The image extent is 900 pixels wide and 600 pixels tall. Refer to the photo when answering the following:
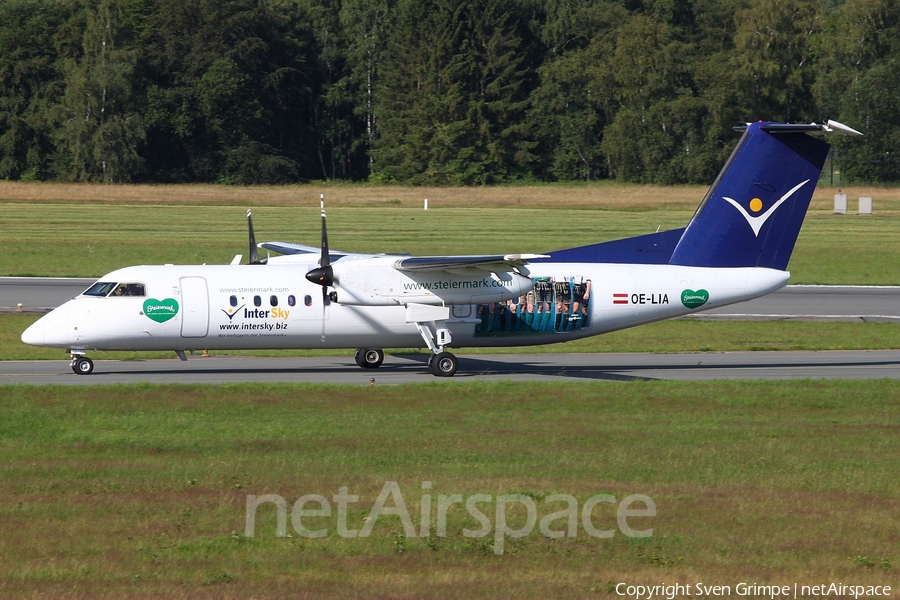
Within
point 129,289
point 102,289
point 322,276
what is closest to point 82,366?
point 102,289

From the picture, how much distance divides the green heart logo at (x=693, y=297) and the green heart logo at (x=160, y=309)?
32.8 ft

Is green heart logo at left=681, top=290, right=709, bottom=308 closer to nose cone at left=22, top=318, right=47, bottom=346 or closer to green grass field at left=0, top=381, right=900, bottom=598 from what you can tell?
green grass field at left=0, top=381, right=900, bottom=598

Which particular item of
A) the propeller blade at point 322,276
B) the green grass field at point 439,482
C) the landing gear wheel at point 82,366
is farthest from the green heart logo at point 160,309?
the propeller blade at point 322,276

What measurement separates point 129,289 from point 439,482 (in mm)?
10633

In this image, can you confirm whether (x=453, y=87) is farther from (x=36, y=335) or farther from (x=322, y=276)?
(x=36, y=335)

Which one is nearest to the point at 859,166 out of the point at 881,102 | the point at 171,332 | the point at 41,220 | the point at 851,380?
the point at 881,102

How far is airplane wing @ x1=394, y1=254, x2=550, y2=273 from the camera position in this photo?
19.5 meters

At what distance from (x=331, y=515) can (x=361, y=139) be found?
91823 millimetres

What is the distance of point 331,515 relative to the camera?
34.0 ft

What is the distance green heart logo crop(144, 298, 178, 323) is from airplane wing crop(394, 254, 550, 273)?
432 centimetres

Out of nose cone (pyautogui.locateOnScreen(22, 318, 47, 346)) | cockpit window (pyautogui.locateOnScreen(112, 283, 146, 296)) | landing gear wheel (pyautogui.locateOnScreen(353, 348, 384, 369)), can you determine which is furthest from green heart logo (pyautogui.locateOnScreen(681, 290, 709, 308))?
nose cone (pyautogui.locateOnScreen(22, 318, 47, 346))

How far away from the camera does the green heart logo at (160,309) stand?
65.9 ft

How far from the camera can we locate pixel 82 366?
798 inches

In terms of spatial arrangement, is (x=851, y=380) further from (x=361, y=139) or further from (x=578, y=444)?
(x=361, y=139)
